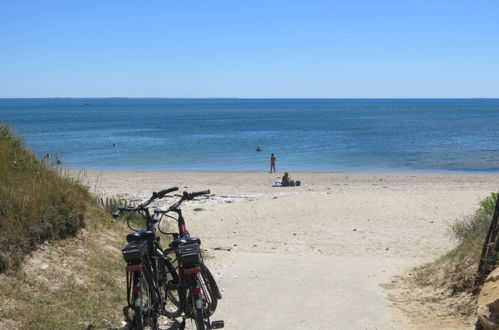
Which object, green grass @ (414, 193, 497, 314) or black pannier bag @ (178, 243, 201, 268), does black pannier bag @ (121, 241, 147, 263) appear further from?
green grass @ (414, 193, 497, 314)

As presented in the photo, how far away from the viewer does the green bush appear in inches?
254

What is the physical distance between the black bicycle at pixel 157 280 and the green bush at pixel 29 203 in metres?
1.64

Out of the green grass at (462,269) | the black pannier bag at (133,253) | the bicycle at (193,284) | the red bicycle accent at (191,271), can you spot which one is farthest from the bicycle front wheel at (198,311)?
the green grass at (462,269)

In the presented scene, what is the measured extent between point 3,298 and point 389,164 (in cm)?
3609

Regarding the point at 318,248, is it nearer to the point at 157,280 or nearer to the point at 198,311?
the point at 157,280

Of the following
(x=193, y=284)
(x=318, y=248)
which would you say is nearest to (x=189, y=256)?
(x=193, y=284)

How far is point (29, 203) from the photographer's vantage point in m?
6.86

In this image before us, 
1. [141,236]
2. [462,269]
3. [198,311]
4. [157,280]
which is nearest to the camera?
[198,311]

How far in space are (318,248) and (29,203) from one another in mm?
6596

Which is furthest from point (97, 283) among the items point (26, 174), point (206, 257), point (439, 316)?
point (439, 316)

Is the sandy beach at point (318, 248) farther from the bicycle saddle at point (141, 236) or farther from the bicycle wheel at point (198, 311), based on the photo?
the bicycle saddle at point (141, 236)

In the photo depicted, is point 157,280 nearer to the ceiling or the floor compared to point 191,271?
nearer to the floor

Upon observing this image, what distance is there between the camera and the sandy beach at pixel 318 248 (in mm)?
6707

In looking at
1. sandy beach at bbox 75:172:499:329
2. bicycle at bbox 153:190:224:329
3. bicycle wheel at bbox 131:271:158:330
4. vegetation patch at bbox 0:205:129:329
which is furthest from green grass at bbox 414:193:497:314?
vegetation patch at bbox 0:205:129:329
